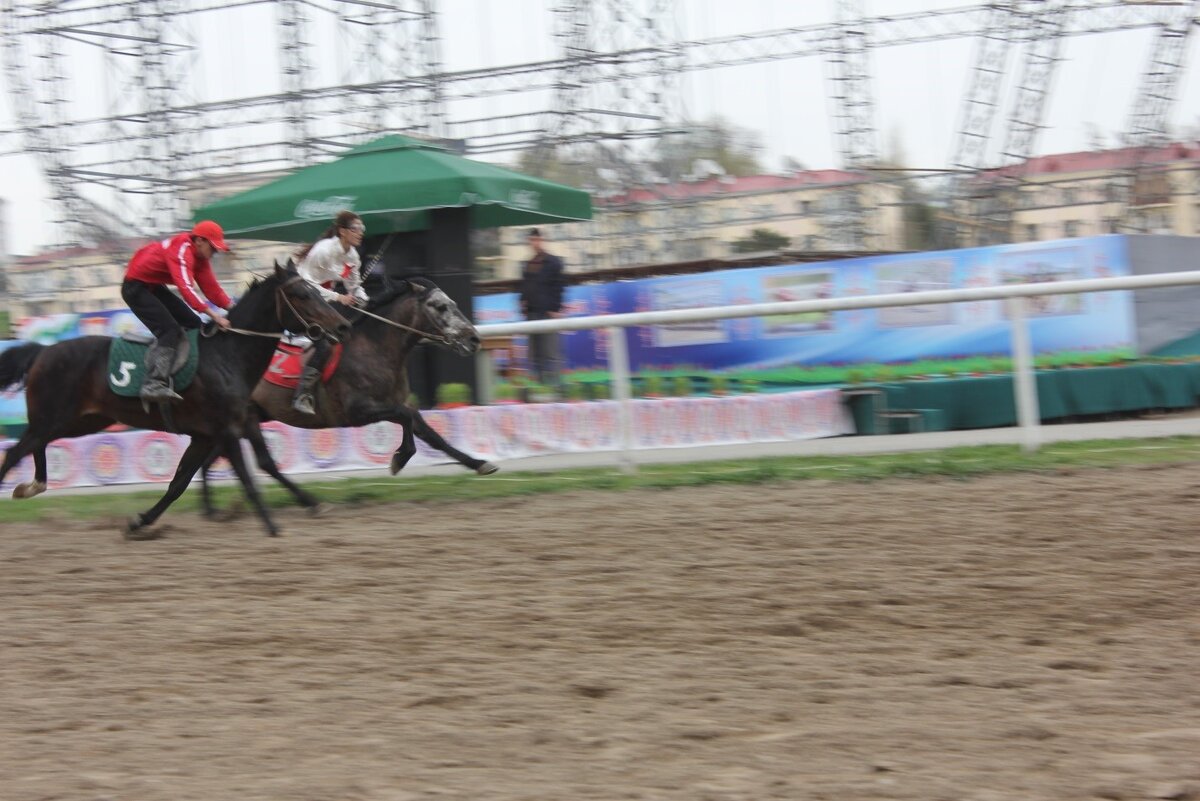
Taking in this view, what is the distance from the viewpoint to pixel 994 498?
7.90 meters

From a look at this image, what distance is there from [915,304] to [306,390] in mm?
4389

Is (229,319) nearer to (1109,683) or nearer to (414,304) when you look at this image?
(414,304)

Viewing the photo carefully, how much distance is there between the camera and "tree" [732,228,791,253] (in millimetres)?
23328

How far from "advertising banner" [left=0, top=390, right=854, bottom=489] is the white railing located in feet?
1.00

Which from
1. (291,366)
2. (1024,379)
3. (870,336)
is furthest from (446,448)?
(1024,379)

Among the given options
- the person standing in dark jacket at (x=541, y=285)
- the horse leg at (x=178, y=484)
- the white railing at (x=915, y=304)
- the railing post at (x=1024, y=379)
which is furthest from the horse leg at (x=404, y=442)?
the railing post at (x=1024, y=379)

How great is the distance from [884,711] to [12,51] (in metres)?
27.2

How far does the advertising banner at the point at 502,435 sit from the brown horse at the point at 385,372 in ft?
2.44

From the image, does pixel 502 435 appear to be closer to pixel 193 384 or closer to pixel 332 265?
pixel 332 265

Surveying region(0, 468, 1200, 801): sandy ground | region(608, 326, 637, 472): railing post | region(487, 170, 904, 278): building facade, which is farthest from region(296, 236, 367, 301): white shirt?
region(487, 170, 904, 278): building facade

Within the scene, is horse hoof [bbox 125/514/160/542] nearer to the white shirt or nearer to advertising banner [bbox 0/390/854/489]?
advertising banner [bbox 0/390/854/489]

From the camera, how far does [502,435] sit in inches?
419

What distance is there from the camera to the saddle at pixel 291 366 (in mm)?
9609

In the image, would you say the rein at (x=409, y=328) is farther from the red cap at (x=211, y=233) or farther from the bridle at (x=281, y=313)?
the red cap at (x=211, y=233)
